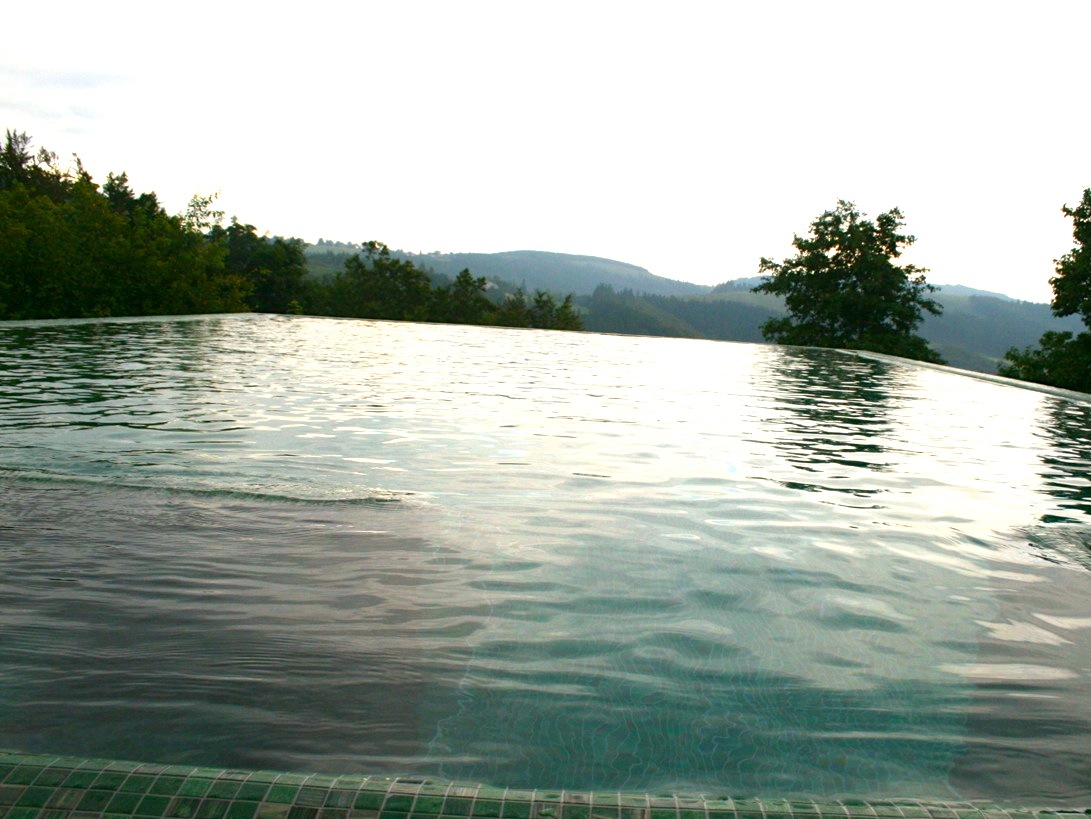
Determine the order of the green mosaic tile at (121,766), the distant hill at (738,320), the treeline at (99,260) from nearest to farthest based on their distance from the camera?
the green mosaic tile at (121,766), the treeline at (99,260), the distant hill at (738,320)

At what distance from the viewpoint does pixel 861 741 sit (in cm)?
186

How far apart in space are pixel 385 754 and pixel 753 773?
Result: 74cm

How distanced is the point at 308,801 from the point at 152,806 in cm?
23

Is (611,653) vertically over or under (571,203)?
under

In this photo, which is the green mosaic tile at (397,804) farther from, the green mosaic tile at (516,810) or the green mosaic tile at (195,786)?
the green mosaic tile at (195,786)

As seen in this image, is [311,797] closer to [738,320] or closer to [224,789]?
[224,789]

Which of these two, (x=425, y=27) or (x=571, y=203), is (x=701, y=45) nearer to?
(x=425, y=27)

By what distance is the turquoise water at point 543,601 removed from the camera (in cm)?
177

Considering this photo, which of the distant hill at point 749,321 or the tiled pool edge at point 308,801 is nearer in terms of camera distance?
the tiled pool edge at point 308,801

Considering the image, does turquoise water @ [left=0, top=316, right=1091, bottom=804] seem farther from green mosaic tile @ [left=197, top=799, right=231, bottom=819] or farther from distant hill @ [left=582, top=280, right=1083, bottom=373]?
distant hill @ [left=582, top=280, right=1083, bottom=373]

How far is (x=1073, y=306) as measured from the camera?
25.5 m

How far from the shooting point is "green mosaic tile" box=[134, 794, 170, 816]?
1.27 metres

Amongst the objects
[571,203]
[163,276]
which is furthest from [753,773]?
[571,203]

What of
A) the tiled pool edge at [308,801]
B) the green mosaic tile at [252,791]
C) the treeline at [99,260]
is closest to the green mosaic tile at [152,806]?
the tiled pool edge at [308,801]
